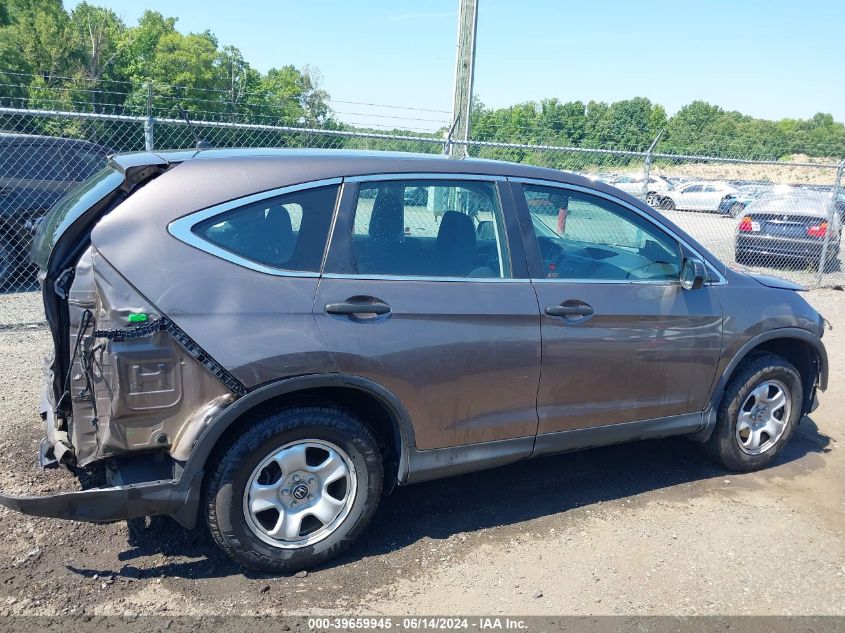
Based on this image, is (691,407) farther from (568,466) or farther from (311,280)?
(311,280)

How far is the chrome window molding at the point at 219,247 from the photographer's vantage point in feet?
9.67

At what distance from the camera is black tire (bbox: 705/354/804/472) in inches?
171

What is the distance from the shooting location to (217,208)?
302 centimetres

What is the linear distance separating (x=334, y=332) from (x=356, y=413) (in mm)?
478

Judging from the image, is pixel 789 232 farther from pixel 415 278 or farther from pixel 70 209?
pixel 70 209

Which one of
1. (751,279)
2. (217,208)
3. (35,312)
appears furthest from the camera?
(35,312)

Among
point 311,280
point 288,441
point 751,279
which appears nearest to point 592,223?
point 751,279

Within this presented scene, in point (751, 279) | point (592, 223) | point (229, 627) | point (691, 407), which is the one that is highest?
point (592, 223)

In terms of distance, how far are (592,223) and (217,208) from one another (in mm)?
2318

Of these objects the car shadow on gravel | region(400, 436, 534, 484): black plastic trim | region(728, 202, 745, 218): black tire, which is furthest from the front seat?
region(728, 202, 745, 218): black tire

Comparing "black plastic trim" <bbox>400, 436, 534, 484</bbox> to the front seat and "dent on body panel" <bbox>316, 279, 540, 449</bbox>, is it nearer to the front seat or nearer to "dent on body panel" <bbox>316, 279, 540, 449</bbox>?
"dent on body panel" <bbox>316, 279, 540, 449</bbox>

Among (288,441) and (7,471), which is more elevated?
(288,441)

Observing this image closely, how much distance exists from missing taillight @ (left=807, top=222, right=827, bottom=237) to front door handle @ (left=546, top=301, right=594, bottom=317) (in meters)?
10.3

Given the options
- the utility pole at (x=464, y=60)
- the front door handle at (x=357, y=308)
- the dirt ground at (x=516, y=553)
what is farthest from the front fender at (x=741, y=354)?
the utility pole at (x=464, y=60)
